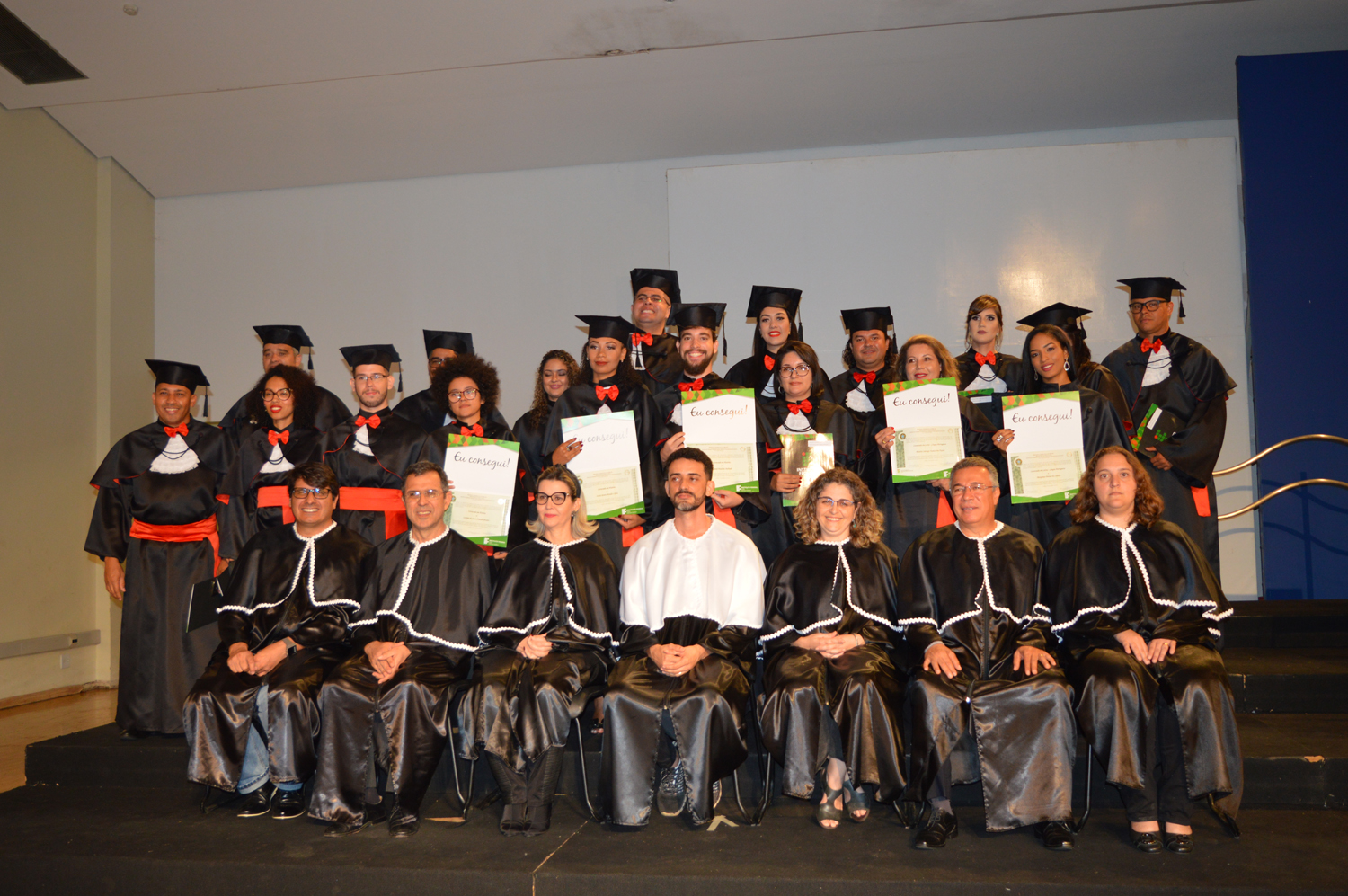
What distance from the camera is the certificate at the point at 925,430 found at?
4.81m

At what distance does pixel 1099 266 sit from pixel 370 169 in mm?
6309

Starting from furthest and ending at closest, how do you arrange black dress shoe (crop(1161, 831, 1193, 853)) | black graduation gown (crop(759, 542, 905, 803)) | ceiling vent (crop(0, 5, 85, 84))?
1. ceiling vent (crop(0, 5, 85, 84))
2. black graduation gown (crop(759, 542, 905, 803))
3. black dress shoe (crop(1161, 831, 1193, 853))

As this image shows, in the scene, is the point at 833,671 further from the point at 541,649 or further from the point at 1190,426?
the point at 1190,426

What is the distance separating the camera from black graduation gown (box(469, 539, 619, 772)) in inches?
155

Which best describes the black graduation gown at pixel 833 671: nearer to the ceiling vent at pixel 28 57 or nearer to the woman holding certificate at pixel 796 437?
the woman holding certificate at pixel 796 437

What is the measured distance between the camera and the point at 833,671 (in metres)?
3.99

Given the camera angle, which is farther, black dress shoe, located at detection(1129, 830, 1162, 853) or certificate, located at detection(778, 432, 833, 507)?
certificate, located at detection(778, 432, 833, 507)

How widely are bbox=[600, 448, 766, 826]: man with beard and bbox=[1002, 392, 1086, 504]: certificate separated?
60.5 inches

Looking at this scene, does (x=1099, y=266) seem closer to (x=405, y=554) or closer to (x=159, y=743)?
(x=405, y=554)

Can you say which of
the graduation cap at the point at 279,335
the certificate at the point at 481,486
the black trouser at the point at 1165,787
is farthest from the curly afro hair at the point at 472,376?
the black trouser at the point at 1165,787

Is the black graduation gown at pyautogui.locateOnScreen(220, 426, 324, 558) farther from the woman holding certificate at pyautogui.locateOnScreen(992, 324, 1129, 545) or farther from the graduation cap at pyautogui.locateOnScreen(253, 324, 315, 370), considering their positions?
the woman holding certificate at pyautogui.locateOnScreen(992, 324, 1129, 545)

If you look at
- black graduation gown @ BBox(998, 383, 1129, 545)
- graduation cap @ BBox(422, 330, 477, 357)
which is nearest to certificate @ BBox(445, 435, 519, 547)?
graduation cap @ BBox(422, 330, 477, 357)

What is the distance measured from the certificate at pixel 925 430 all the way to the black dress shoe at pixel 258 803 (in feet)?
11.3

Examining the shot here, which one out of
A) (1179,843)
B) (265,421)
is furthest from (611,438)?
(1179,843)
